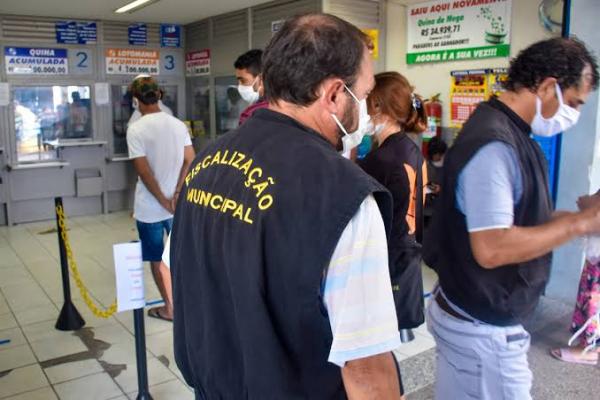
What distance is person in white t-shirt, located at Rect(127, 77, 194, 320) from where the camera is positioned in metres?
3.72

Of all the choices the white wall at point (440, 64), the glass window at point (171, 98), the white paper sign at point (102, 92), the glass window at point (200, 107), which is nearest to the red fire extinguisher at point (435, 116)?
the white wall at point (440, 64)

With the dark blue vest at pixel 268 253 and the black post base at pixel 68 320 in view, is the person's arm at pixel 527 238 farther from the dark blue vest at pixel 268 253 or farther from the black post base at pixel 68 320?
the black post base at pixel 68 320

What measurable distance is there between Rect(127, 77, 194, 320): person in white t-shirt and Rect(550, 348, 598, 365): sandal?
253 cm

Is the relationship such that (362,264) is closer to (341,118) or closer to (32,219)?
(341,118)

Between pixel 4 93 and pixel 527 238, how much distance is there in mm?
7002

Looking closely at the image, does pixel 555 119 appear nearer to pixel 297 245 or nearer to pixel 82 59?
pixel 297 245

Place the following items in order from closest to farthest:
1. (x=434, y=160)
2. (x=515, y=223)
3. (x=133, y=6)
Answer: (x=515, y=223), (x=434, y=160), (x=133, y=6)

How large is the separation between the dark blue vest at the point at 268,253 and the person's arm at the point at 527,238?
52 cm

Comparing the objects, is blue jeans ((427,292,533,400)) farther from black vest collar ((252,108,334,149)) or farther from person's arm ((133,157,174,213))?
person's arm ((133,157,174,213))

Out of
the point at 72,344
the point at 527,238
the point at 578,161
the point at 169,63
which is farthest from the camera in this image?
the point at 169,63

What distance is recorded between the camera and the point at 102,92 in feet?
24.5

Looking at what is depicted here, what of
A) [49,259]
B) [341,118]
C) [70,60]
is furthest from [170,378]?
[70,60]

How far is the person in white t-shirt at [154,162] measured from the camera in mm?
3719

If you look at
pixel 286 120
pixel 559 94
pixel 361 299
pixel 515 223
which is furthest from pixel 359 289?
pixel 559 94
